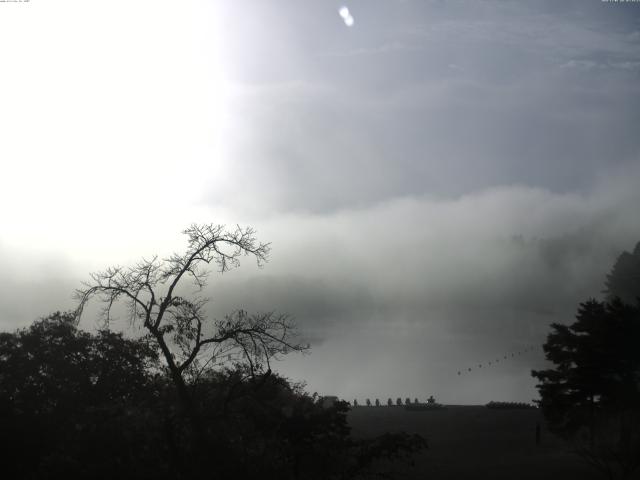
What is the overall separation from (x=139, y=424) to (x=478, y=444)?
39777mm

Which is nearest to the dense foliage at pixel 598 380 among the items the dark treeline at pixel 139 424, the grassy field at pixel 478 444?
the grassy field at pixel 478 444

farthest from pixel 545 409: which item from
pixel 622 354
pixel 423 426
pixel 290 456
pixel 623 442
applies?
pixel 290 456

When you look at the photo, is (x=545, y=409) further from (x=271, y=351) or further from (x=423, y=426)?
(x=271, y=351)

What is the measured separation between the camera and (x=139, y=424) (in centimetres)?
2080

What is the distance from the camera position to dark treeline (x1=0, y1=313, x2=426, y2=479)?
66.3 feet

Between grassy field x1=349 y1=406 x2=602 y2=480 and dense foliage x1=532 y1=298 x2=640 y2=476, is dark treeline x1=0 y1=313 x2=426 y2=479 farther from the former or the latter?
dense foliage x1=532 y1=298 x2=640 y2=476

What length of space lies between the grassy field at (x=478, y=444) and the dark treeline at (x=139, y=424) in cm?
1739

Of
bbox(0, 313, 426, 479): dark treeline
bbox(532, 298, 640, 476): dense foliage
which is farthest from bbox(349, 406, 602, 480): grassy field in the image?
bbox(0, 313, 426, 479): dark treeline

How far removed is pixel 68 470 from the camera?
2019 centimetres

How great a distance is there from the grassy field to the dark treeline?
17389mm

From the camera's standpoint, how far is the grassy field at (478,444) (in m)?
43.1

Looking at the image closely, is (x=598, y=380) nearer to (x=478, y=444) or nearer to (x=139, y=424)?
(x=478, y=444)

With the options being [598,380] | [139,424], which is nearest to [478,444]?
[598,380]

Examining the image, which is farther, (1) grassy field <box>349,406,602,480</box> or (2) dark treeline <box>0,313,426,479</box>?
(1) grassy field <box>349,406,602,480</box>
